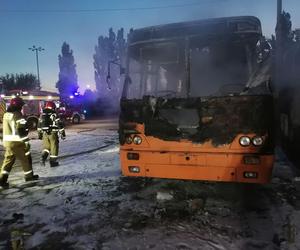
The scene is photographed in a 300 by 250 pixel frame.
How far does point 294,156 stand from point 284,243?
4.74 m

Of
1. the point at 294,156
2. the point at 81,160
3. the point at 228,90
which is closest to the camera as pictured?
the point at 228,90

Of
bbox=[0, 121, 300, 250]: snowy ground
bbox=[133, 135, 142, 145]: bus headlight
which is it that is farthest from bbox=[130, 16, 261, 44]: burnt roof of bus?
bbox=[0, 121, 300, 250]: snowy ground

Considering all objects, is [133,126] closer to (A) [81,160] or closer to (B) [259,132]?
(B) [259,132]

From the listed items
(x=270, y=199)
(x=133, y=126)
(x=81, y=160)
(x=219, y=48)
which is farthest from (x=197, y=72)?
(x=81, y=160)

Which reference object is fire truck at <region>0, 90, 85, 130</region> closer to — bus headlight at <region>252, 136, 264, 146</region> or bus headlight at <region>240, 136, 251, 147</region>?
bus headlight at <region>240, 136, 251, 147</region>

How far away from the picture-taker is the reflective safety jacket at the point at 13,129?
712 cm

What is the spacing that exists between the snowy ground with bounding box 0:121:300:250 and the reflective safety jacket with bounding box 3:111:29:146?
3.06 feet

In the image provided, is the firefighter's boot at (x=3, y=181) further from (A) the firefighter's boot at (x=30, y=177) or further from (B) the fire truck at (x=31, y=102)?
(B) the fire truck at (x=31, y=102)

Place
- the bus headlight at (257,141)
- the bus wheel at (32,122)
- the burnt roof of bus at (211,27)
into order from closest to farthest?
the bus headlight at (257,141) < the burnt roof of bus at (211,27) < the bus wheel at (32,122)

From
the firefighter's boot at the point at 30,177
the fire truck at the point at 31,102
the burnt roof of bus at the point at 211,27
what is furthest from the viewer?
the fire truck at the point at 31,102

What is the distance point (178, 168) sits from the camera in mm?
5453

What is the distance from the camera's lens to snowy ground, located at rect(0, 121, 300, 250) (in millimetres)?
4207

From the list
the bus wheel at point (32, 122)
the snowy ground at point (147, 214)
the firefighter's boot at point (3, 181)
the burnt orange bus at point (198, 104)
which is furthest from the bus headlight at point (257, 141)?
the bus wheel at point (32, 122)

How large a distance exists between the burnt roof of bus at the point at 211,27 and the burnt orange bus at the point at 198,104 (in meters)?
0.02
